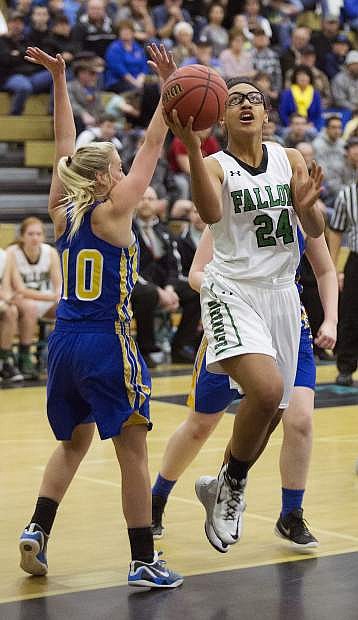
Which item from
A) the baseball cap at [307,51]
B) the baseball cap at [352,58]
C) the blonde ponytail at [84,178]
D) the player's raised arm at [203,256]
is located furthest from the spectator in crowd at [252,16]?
the blonde ponytail at [84,178]

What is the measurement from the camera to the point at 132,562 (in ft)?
16.3

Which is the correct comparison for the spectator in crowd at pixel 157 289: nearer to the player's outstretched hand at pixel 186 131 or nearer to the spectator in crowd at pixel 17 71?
the spectator in crowd at pixel 17 71

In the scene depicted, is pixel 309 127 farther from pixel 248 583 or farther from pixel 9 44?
pixel 248 583

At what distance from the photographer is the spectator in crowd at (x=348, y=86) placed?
18688 millimetres

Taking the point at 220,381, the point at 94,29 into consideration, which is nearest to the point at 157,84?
the point at 94,29

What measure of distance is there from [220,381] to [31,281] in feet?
20.8

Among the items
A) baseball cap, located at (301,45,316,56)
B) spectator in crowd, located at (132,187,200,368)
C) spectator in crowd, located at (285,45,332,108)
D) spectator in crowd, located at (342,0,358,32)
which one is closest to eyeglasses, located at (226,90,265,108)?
spectator in crowd, located at (132,187,200,368)

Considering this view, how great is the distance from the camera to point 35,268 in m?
11.8

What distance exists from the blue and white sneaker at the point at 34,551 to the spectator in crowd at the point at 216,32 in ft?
44.2

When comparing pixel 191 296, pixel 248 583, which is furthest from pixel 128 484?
pixel 191 296

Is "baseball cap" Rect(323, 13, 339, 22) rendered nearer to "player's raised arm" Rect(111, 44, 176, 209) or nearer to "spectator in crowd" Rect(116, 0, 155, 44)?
"spectator in crowd" Rect(116, 0, 155, 44)

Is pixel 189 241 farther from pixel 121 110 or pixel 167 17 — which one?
pixel 167 17

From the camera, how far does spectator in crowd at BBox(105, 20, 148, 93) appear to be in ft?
54.2

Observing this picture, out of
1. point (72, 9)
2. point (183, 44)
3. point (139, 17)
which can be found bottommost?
point (183, 44)
